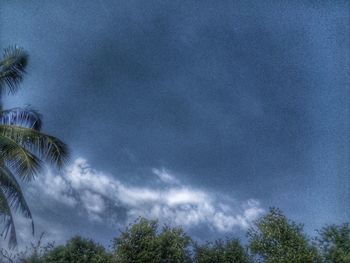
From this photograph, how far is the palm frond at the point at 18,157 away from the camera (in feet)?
49.5

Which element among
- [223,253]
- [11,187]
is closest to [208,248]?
[223,253]

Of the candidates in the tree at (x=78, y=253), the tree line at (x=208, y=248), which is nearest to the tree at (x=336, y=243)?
the tree line at (x=208, y=248)

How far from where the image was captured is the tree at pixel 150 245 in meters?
39.2

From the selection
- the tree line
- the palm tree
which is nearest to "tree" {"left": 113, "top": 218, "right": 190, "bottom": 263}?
the tree line

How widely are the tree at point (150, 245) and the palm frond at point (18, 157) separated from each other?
25999 mm

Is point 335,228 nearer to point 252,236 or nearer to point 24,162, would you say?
point 252,236

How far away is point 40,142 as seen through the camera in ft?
53.0

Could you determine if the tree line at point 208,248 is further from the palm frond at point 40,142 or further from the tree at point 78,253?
the palm frond at point 40,142

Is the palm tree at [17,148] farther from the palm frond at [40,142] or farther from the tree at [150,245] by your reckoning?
the tree at [150,245]

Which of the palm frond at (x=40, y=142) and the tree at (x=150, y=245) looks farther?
the tree at (x=150, y=245)

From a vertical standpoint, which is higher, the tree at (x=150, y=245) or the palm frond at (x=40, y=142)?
the tree at (x=150, y=245)

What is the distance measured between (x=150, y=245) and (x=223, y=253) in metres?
8.30

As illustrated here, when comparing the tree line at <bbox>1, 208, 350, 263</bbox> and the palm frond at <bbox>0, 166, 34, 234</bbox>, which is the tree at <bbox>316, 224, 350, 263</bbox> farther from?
the palm frond at <bbox>0, 166, 34, 234</bbox>

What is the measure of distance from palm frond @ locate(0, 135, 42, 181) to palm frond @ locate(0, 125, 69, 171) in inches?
15.3
